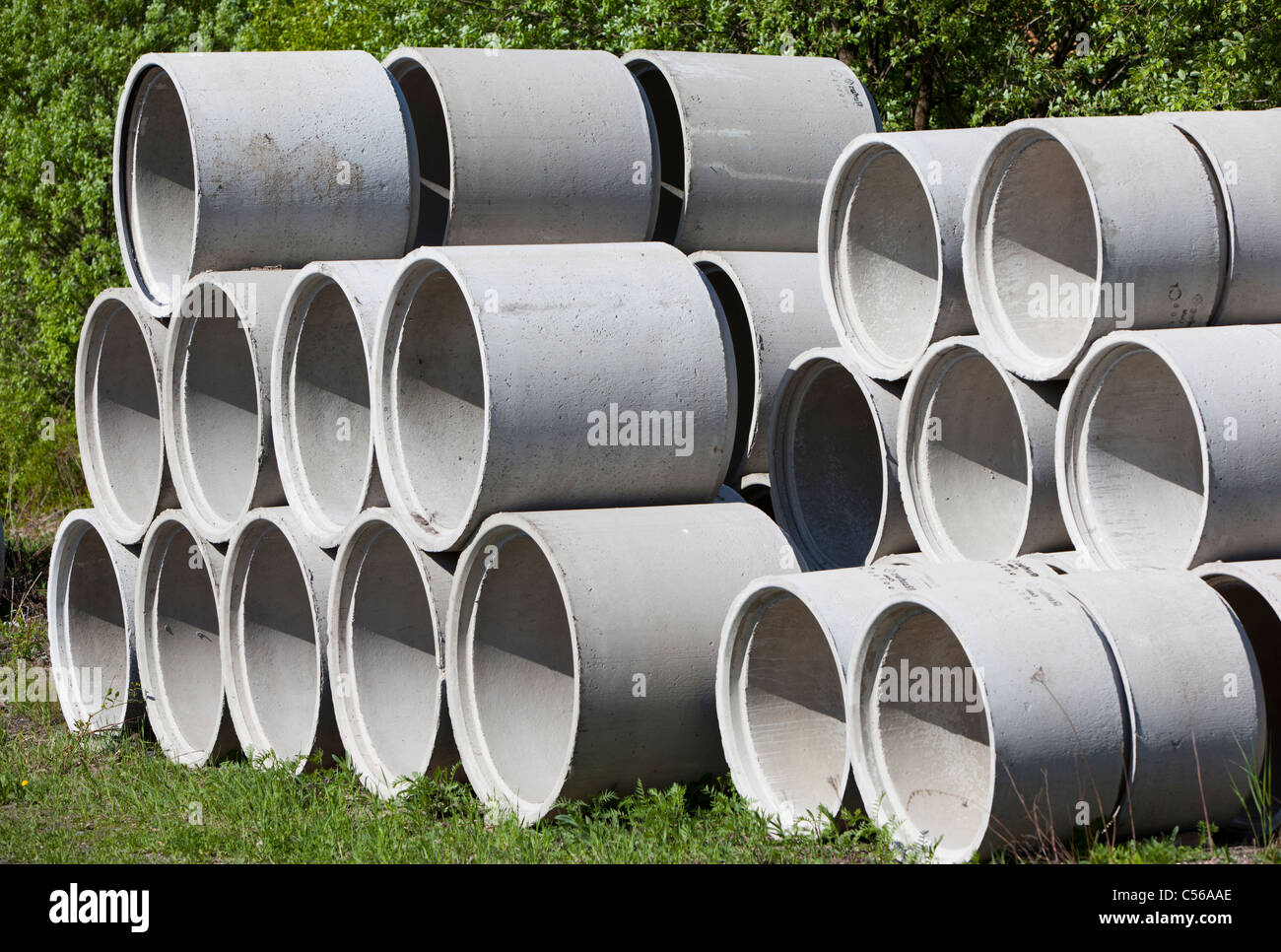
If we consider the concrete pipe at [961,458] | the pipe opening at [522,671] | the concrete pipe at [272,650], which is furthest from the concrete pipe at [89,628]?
the concrete pipe at [961,458]

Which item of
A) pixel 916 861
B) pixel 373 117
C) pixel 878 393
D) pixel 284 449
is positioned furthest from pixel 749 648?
pixel 373 117

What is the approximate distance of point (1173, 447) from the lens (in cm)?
499

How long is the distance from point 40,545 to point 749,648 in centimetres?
762

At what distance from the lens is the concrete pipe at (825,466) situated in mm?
6496

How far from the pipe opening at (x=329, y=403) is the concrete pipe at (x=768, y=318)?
1.57m

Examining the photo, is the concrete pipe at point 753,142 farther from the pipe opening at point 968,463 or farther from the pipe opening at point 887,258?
the pipe opening at point 968,463

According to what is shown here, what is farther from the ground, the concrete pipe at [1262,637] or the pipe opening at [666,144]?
the pipe opening at [666,144]

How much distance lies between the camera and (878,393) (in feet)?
19.4

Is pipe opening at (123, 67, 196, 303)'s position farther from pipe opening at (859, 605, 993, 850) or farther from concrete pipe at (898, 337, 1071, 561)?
pipe opening at (859, 605, 993, 850)

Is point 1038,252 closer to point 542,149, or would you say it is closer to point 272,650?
point 542,149

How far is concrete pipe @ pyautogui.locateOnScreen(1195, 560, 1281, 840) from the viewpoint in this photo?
4332 millimetres

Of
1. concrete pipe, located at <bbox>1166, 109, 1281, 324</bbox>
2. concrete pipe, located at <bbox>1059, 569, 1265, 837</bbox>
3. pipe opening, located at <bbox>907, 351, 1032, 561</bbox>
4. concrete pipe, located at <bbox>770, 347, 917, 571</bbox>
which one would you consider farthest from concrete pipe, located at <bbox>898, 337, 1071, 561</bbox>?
concrete pipe, located at <bbox>1059, 569, 1265, 837</bbox>

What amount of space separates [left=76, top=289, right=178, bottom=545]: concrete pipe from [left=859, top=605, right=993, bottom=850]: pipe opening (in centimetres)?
428

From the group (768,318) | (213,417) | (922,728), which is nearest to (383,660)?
(213,417)
